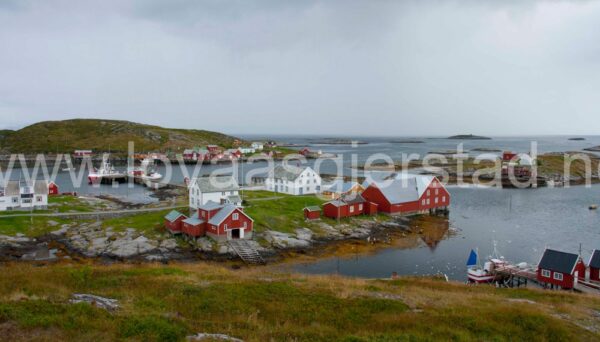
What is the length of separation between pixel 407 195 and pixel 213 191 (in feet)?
93.0

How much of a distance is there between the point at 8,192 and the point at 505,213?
229 ft

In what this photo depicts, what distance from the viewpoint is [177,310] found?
17.0 metres

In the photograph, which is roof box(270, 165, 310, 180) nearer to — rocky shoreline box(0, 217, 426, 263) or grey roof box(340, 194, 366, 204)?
grey roof box(340, 194, 366, 204)

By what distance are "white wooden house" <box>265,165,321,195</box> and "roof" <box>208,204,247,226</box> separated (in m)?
24.0

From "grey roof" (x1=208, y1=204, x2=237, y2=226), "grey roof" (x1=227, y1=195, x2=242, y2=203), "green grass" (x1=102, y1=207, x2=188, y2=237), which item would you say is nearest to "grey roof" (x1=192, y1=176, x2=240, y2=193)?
"grey roof" (x1=227, y1=195, x2=242, y2=203)

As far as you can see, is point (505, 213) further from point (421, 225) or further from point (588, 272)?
point (588, 272)

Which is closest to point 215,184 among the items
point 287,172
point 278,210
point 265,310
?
point 278,210

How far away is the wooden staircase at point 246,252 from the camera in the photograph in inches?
1556

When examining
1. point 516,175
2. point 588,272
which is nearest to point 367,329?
point 588,272

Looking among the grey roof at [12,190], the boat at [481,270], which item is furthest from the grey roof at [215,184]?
the boat at [481,270]

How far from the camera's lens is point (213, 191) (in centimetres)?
5281

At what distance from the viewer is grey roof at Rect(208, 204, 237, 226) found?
4297 centimetres

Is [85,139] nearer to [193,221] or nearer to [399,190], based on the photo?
[193,221]

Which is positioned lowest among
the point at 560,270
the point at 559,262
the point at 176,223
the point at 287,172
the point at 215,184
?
the point at 560,270
